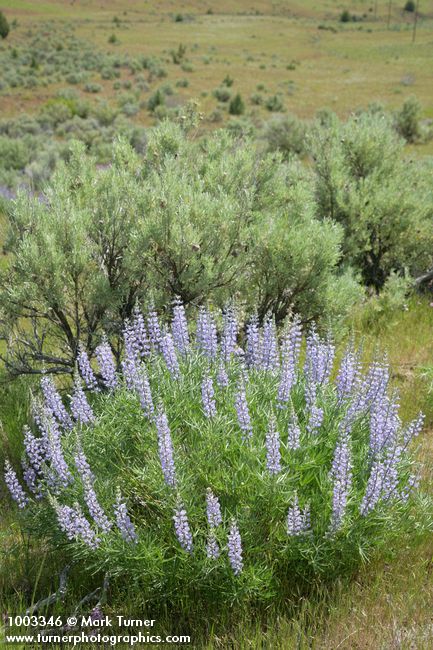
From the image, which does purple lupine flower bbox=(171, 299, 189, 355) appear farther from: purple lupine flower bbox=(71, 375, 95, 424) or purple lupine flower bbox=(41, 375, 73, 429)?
purple lupine flower bbox=(41, 375, 73, 429)

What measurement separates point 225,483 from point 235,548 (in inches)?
15.0

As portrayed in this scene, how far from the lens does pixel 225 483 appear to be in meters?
2.93

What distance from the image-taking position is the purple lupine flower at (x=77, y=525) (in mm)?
2750

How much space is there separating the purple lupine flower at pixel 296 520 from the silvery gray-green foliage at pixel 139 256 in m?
2.34

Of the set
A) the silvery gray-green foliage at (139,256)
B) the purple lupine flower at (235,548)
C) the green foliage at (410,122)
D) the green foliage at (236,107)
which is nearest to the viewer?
the purple lupine flower at (235,548)

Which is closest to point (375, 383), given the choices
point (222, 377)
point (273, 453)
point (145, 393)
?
point (222, 377)

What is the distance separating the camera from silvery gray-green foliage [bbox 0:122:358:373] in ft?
15.0

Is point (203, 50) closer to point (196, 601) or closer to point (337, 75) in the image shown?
point (337, 75)

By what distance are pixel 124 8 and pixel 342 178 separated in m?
92.2

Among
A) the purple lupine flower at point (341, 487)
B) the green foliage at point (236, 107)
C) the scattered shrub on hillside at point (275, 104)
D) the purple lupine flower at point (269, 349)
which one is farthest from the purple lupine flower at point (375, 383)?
the scattered shrub on hillside at point (275, 104)

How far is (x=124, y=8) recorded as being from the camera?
8650 centimetres

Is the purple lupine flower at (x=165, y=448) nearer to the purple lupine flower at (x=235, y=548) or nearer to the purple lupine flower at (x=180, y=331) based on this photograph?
the purple lupine flower at (x=235, y=548)

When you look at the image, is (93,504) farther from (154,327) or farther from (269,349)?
(269,349)

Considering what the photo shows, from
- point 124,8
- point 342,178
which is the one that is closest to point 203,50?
point 124,8
